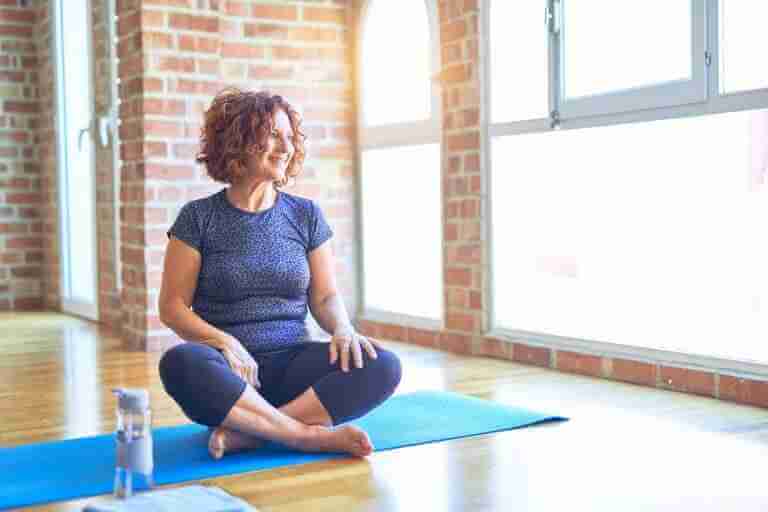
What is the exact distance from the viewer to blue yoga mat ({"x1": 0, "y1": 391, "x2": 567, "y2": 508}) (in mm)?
2721

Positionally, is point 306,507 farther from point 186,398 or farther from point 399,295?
point 399,295

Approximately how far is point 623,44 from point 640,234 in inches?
27.8

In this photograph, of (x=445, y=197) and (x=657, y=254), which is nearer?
(x=657, y=254)

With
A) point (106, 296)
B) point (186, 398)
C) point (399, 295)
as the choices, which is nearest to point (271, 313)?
point (186, 398)

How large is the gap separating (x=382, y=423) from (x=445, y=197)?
6.38ft

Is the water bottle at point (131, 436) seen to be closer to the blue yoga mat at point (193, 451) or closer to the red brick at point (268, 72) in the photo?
the blue yoga mat at point (193, 451)

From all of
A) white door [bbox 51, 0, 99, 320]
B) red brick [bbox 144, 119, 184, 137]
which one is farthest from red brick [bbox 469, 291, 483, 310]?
white door [bbox 51, 0, 99, 320]

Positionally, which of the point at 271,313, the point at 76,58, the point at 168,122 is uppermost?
the point at 76,58

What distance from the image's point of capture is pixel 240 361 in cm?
300

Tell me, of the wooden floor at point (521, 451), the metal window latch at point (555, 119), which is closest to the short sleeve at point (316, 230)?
the wooden floor at point (521, 451)

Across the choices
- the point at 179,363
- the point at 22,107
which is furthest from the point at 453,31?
the point at 22,107

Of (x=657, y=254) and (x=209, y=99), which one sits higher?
(x=209, y=99)

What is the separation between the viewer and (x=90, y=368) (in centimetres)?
475

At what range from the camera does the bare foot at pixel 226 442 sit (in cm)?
296
